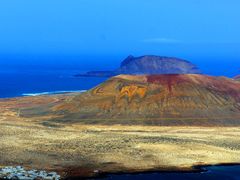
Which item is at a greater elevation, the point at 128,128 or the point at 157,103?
the point at 157,103

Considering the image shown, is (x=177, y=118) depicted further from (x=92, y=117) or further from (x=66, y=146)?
(x=66, y=146)

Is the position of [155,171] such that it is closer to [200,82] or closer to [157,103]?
[157,103]

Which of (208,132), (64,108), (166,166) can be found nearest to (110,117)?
(64,108)

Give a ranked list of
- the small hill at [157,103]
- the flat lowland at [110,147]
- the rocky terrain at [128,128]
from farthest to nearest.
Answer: the small hill at [157,103]
the rocky terrain at [128,128]
the flat lowland at [110,147]

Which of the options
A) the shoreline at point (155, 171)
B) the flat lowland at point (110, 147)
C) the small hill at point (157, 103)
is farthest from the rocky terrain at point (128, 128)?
the shoreline at point (155, 171)

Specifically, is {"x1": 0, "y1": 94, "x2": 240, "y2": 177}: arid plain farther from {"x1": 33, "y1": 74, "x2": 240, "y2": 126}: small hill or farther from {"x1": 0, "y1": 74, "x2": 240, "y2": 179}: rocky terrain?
{"x1": 33, "y1": 74, "x2": 240, "y2": 126}: small hill

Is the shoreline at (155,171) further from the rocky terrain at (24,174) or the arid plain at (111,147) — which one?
the rocky terrain at (24,174)

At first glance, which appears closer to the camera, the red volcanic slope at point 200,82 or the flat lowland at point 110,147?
the flat lowland at point 110,147

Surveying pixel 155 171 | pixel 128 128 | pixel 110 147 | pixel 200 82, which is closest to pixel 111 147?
pixel 110 147
